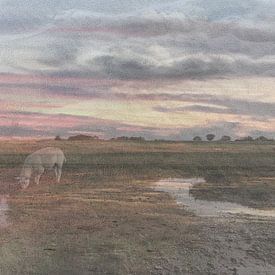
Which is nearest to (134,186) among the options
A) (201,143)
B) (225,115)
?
(201,143)

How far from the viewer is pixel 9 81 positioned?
2.19m

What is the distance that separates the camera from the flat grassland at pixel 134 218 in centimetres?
208

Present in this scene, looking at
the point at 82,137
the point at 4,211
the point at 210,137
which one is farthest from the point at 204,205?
the point at 4,211

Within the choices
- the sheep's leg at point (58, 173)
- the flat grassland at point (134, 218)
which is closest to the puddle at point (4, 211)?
the flat grassland at point (134, 218)

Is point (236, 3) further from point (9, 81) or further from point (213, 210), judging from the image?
point (9, 81)

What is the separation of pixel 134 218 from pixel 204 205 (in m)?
0.37

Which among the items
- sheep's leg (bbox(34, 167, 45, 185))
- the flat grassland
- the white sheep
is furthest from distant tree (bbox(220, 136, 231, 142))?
sheep's leg (bbox(34, 167, 45, 185))

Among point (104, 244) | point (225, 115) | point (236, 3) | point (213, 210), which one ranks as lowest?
point (104, 244)

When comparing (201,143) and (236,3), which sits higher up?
(236,3)

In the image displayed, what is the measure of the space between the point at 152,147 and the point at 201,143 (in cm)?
26

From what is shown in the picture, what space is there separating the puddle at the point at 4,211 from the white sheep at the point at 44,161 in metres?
0.18

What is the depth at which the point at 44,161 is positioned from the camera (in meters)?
2.14

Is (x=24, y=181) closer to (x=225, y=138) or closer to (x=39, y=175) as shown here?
(x=39, y=175)

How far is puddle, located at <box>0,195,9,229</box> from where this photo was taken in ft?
6.99
